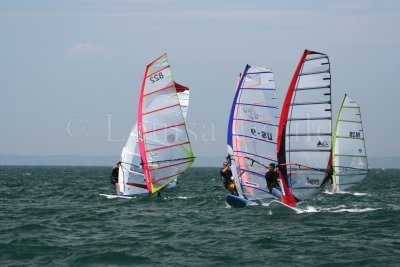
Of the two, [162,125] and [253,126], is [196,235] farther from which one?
[162,125]

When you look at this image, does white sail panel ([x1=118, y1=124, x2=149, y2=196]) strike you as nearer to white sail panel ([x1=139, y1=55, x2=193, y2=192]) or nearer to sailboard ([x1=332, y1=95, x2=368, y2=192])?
white sail panel ([x1=139, y1=55, x2=193, y2=192])

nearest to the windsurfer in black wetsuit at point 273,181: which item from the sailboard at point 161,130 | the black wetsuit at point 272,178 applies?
the black wetsuit at point 272,178

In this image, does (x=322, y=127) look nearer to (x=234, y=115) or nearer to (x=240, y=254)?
(x=234, y=115)

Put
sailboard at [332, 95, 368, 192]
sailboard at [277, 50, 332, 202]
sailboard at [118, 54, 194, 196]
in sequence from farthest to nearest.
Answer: sailboard at [332, 95, 368, 192] < sailboard at [118, 54, 194, 196] < sailboard at [277, 50, 332, 202]

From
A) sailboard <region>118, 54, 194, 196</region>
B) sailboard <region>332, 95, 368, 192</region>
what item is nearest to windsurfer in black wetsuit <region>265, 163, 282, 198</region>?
sailboard <region>118, 54, 194, 196</region>

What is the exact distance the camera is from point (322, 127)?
18484 millimetres

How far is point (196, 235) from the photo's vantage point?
15.6m

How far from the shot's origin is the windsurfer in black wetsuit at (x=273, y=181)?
67.5 feet

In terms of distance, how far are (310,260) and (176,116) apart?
1433 centimetres

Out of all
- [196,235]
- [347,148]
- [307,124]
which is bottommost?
[196,235]

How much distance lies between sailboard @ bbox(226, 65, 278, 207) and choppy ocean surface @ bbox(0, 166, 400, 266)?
4.90 ft

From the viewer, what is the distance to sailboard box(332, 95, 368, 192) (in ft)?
105

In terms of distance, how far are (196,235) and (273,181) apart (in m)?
5.67

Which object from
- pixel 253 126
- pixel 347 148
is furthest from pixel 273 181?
pixel 347 148
